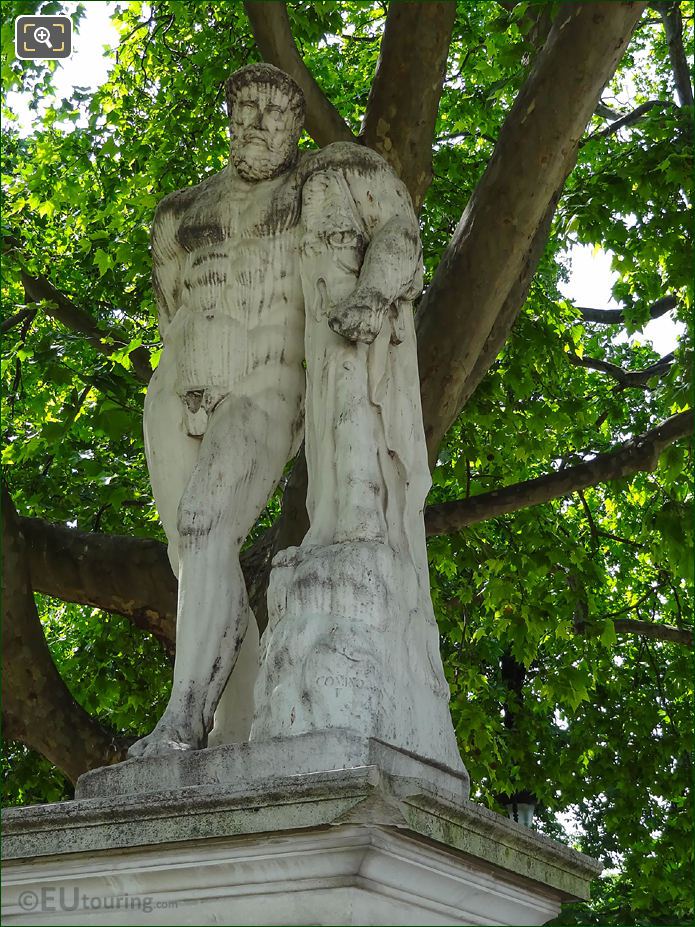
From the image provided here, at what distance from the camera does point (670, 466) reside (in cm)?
805

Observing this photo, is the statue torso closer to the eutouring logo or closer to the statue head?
the statue head

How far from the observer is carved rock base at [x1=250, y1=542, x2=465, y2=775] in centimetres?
363

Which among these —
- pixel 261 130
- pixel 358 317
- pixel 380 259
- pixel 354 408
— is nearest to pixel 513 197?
pixel 261 130

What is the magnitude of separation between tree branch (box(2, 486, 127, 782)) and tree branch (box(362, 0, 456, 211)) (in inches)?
111

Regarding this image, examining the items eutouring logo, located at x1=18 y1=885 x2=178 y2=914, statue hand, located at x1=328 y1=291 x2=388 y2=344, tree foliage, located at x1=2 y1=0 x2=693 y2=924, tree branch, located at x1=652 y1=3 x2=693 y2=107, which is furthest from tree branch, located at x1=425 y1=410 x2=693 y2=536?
eutouring logo, located at x1=18 y1=885 x2=178 y2=914

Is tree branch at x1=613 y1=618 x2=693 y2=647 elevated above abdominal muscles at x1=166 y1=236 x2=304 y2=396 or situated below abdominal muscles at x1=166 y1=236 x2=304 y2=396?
above

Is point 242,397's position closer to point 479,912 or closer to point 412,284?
point 412,284

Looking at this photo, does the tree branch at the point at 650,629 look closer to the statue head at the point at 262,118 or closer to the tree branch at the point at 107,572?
the tree branch at the point at 107,572

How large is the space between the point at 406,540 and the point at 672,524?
4.08m

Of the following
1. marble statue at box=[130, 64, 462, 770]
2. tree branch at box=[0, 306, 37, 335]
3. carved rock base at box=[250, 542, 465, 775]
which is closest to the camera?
carved rock base at box=[250, 542, 465, 775]

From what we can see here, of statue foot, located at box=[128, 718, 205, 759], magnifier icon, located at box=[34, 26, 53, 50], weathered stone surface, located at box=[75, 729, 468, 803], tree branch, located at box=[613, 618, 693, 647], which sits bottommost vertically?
weathered stone surface, located at box=[75, 729, 468, 803]

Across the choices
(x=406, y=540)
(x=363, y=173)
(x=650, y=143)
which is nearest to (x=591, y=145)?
(x=650, y=143)

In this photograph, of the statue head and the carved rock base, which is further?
the statue head

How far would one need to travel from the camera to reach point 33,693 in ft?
23.4
